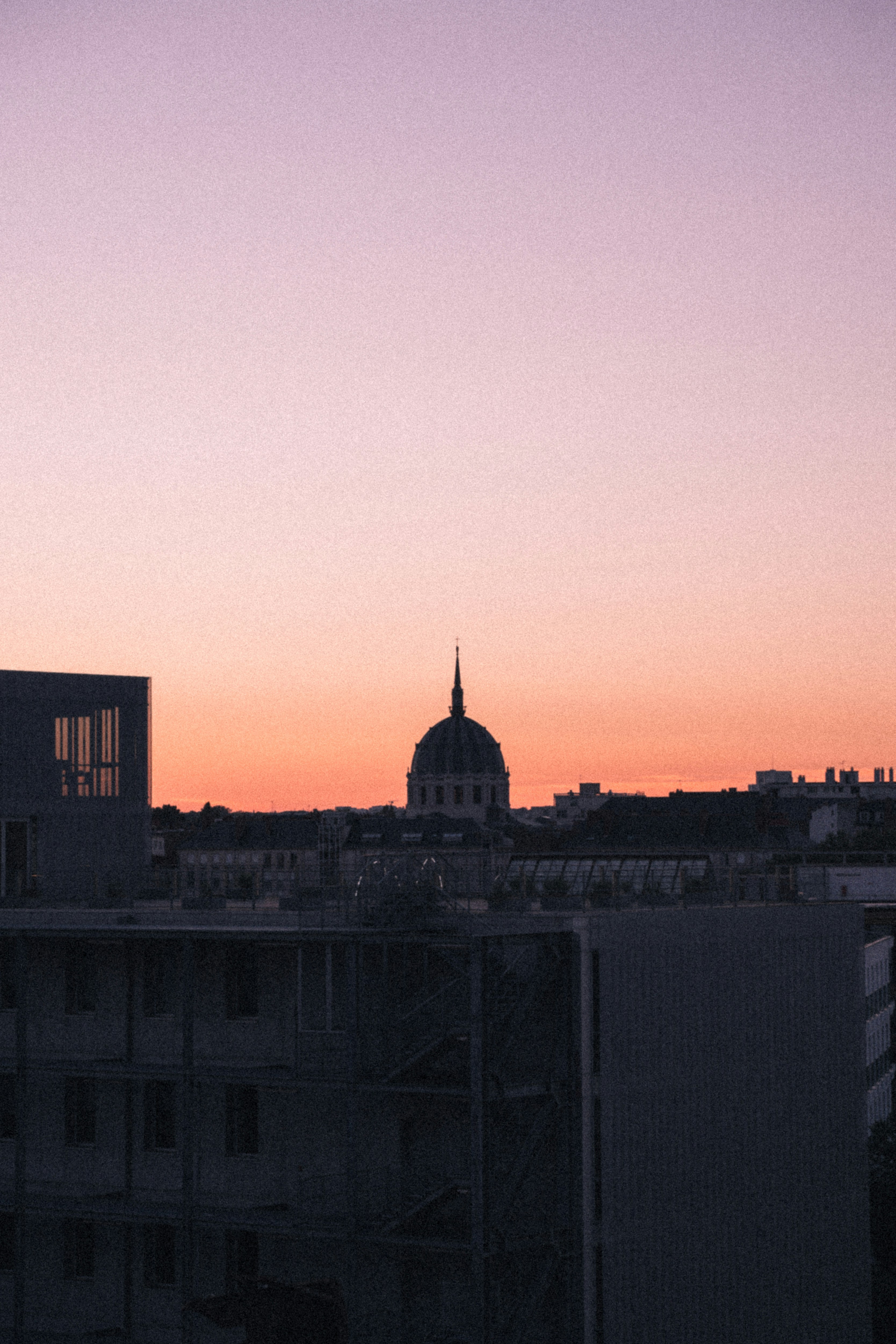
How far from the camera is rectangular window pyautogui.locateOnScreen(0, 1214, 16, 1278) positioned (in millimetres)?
36969

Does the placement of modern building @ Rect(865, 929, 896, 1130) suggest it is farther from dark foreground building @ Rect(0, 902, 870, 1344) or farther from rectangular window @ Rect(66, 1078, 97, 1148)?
rectangular window @ Rect(66, 1078, 97, 1148)

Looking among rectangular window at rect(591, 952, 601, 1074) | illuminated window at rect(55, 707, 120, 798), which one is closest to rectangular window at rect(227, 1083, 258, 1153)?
rectangular window at rect(591, 952, 601, 1074)

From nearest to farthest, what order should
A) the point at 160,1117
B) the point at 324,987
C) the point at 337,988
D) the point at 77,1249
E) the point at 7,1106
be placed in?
the point at 337,988 < the point at 324,987 < the point at 160,1117 < the point at 77,1249 < the point at 7,1106

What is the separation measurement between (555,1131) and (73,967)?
11.1 meters

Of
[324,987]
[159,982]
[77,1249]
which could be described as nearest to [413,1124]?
[324,987]

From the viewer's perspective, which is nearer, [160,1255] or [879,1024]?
[160,1255]

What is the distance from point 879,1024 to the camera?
68.8m

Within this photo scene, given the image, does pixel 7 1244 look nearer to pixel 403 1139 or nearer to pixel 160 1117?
pixel 160 1117

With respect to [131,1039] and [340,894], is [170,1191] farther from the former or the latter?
[340,894]

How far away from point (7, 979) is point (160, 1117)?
478 centimetres

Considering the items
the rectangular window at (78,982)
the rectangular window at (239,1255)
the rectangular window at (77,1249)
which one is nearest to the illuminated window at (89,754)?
the rectangular window at (78,982)

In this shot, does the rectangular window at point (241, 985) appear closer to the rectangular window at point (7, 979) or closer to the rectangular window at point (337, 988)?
the rectangular window at point (337, 988)

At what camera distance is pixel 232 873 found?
4341 centimetres

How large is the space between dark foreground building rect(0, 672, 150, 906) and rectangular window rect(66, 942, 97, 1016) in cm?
666
